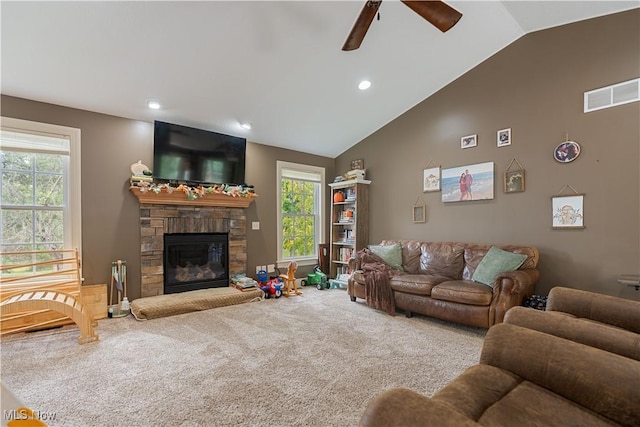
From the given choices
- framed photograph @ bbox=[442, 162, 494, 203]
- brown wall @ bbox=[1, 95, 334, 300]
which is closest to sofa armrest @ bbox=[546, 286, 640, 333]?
framed photograph @ bbox=[442, 162, 494, 203]

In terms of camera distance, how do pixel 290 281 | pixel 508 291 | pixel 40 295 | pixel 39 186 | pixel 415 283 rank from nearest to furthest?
1. pixel 40 295
2. pixel 508 291
3. pixel 39 186
4. pixel 415 283
5. pixel 290 281

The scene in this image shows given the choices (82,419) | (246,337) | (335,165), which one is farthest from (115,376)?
(335,165)

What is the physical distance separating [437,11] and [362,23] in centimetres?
53

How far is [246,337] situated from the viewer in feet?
9.43

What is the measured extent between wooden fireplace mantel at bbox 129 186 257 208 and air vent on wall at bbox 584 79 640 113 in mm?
4357

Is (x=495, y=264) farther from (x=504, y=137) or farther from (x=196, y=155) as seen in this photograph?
(x=196, y=155)

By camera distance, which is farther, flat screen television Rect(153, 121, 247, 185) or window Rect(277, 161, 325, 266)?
window Rect(277, 161, 325, 266)

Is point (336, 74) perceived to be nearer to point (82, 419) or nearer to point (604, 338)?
point (604, 338)

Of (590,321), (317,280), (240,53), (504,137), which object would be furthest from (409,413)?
(317,280)

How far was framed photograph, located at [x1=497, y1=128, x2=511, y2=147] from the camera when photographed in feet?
12.1

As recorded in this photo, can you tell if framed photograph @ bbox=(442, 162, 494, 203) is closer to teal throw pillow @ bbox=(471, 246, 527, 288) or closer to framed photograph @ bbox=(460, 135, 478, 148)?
framed photograph @ bbox=(460, 135, 478, 148)

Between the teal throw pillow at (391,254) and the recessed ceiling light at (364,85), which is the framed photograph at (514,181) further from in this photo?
the recessed ceiling light at (364,85)

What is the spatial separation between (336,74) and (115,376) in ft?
12.2

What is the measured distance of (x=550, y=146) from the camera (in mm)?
3377
